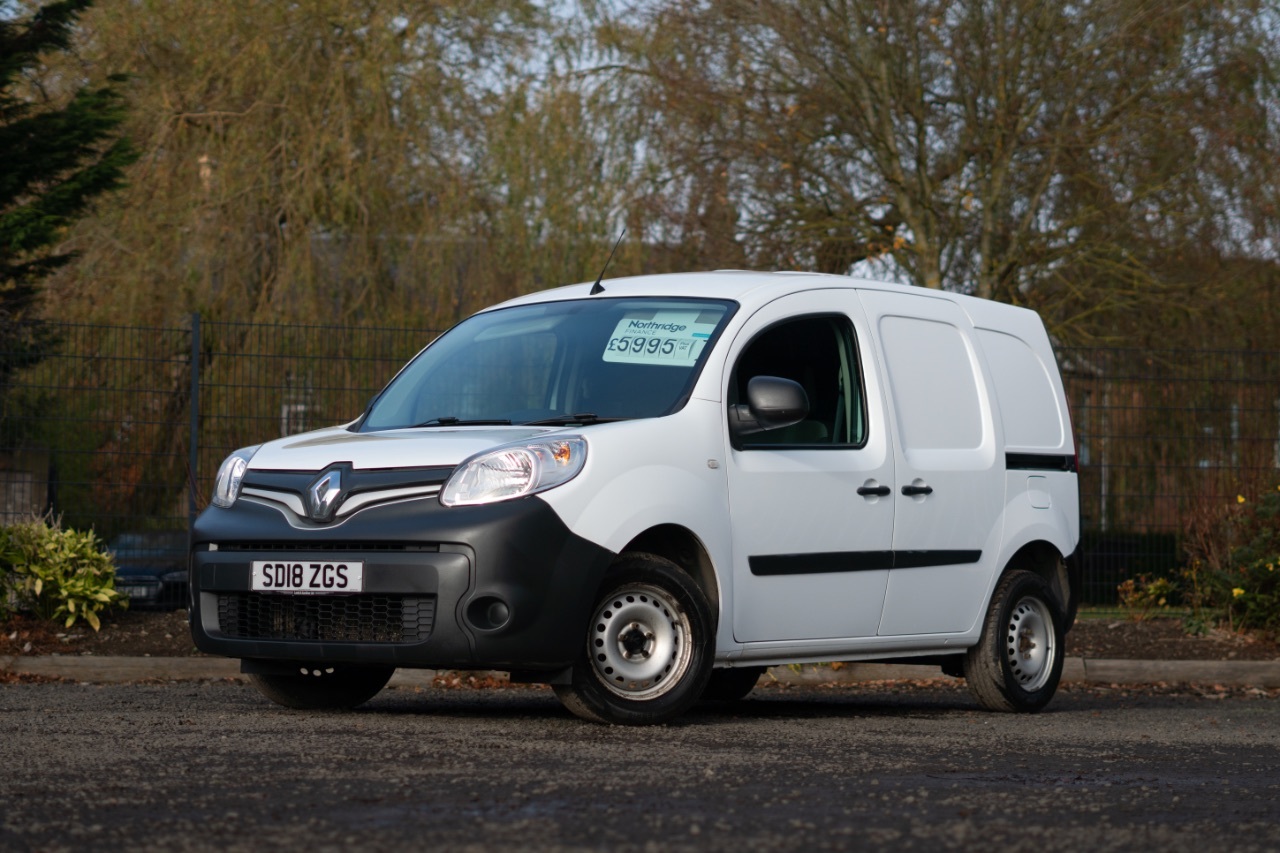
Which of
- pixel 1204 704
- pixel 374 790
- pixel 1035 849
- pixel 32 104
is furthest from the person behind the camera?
pixel 32 104

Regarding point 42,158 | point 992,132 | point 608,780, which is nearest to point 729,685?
point 608,780

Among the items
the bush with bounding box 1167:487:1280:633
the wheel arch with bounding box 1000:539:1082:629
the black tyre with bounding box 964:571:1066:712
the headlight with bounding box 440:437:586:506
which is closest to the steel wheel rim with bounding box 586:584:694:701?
the headlight with bounding box 440:437:586:506

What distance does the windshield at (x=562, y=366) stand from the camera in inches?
288

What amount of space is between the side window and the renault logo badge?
1986 mm

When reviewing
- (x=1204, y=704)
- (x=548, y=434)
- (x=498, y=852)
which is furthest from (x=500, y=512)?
(x=1204, y=704)

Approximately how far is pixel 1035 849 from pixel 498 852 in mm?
1255

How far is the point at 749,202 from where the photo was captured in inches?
770

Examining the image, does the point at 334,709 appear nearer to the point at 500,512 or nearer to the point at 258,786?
the point at 500,512

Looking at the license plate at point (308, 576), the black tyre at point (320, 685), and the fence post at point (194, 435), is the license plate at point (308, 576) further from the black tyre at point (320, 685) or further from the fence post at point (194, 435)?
the fence post at point (194, 435)

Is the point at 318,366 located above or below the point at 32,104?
below

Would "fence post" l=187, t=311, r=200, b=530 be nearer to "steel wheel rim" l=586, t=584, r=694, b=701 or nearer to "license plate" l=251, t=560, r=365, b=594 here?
"license plate" l=251, t=560, r=365, b=594

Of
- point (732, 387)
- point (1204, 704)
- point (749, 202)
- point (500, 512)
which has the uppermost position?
point (749, 202)

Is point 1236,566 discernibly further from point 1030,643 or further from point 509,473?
point 509,473

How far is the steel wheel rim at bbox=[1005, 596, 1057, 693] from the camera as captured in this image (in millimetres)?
8680
